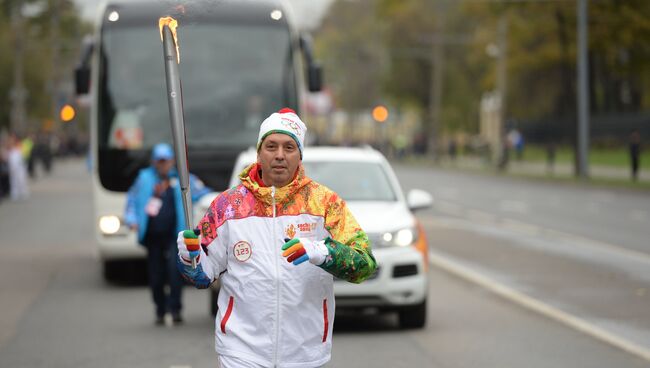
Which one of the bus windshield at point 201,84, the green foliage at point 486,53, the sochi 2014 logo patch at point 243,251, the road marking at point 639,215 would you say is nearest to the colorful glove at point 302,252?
the sochi 2014 logo patch at point 243,251

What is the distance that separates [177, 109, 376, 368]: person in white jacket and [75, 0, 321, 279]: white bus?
11188 mm

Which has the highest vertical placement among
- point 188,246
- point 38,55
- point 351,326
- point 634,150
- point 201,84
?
point 38,55

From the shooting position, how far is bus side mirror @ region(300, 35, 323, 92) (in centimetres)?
1716

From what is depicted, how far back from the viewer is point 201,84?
669 inches

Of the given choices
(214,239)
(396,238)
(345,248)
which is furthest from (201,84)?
(345,248)

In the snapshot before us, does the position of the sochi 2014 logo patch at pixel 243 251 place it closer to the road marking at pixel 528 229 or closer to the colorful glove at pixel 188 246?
the colorful glove at pixel 188 246

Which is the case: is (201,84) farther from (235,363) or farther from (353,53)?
(353,53)

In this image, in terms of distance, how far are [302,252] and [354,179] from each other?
8.15 metres

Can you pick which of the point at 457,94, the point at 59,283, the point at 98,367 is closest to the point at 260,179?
the point at 98,367

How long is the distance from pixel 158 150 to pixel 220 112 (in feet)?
14.4

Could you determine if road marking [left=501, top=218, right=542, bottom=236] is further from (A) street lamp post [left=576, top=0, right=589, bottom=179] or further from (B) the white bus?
(A) street lamp post [left=576, top=0, right=589, bottom=179]

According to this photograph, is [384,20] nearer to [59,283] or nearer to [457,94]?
[457,94]

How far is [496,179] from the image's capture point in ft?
177

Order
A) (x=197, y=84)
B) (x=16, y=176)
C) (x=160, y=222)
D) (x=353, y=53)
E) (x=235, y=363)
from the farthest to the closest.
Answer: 1. (x=353, y=53)
2. (x=16, y=176)
3. (x=197, y=84)
4. (x=160, y=222)
5. (x=235, y=363)
